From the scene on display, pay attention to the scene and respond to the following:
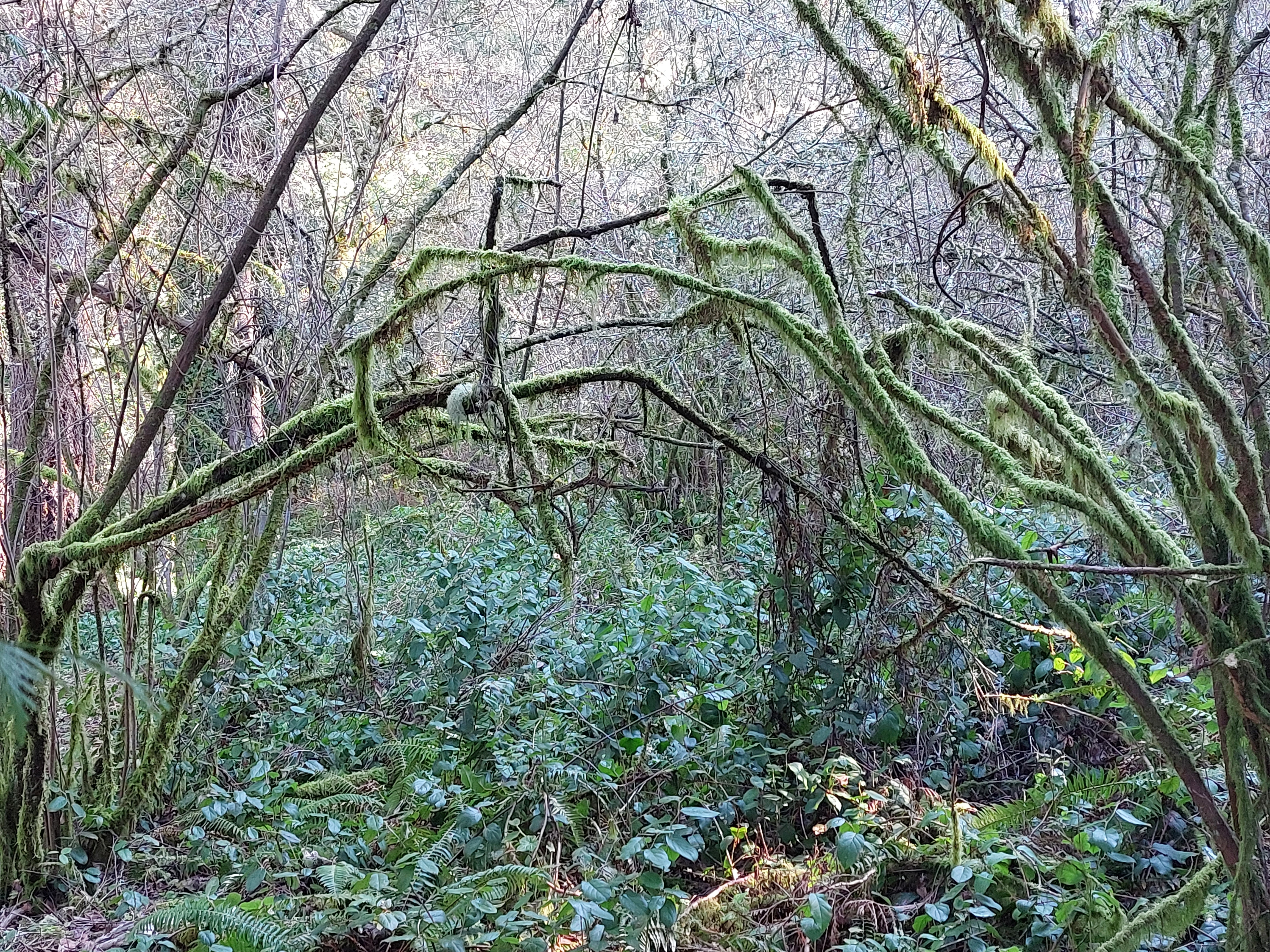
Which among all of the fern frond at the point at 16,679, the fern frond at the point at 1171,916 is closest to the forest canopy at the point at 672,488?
the fern frond at the point at 1171,916

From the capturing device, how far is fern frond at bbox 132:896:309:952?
3014 millimetres

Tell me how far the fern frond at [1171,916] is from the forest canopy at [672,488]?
1 centimetres

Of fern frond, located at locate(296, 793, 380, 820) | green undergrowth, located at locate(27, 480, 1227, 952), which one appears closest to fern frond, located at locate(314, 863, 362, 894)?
green undergrowth, located at locate(27, 480, 1227, 952)

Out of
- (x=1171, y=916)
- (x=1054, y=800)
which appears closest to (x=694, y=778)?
(x=1054, y=800)

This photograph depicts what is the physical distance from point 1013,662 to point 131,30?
5138mm

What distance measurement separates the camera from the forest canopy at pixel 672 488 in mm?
2311

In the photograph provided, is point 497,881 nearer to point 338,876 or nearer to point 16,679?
point 338,876

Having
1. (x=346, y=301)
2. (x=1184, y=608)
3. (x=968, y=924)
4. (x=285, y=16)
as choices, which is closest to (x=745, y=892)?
(x=968, y=924)

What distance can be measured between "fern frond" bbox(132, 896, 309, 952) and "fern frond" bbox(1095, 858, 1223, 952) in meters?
2.40

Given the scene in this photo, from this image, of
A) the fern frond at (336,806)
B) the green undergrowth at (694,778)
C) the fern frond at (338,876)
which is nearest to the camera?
the green undergrowth at (694,778)

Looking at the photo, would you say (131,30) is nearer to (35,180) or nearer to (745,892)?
(35,180)

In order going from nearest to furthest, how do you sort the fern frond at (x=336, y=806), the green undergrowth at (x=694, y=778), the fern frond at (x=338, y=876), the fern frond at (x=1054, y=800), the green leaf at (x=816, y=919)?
the green leaf at (x=816, y=919) → the green undergrowth at (x=694, y=778) → the fern frond at (x=338, y=876) → the fern frond at (x=1054, y=800) → the fern frond at (x=336, y=806)

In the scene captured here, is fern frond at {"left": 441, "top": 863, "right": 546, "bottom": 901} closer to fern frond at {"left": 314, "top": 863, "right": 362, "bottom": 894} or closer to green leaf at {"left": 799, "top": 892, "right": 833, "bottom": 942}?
fern frond at {"left": 314, "top": 863, "right": 362, "bottom": 894}

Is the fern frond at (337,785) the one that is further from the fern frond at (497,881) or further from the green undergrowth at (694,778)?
the fern frond at (497,881)
